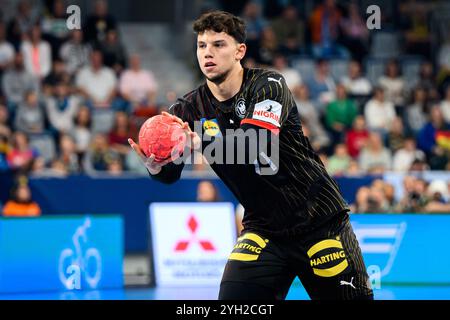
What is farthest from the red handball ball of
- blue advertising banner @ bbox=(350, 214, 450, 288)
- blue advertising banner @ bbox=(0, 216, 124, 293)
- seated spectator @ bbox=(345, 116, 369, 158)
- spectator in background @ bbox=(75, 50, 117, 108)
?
spectator in background @ bbox=(75, 50, 117, 108)

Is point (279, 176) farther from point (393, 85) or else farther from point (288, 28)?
point (288, 28)

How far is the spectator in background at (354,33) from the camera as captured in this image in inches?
864

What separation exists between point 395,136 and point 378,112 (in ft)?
3.72

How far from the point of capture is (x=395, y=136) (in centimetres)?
1891

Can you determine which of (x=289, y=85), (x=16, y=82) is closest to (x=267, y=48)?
(x=289, y=85)

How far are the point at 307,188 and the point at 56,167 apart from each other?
34.8ft

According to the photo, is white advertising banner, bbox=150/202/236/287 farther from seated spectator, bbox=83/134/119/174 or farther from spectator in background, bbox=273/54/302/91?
spectator in background, bbox=273/54/302/91

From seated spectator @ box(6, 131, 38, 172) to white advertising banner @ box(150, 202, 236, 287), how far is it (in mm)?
3923

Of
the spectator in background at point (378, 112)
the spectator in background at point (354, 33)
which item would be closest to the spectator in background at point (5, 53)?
the spectator in background at point (378, 112)

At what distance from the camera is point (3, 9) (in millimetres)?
20953

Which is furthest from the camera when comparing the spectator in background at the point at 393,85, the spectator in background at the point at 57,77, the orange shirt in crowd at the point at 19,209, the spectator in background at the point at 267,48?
the spectator in background at the point at 393,85

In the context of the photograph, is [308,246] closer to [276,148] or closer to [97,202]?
[276,148]

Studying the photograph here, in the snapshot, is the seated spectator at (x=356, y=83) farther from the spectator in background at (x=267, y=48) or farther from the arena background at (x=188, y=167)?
the spectator in background at (x=267, y=48)

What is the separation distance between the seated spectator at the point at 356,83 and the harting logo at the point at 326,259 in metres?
14.0
